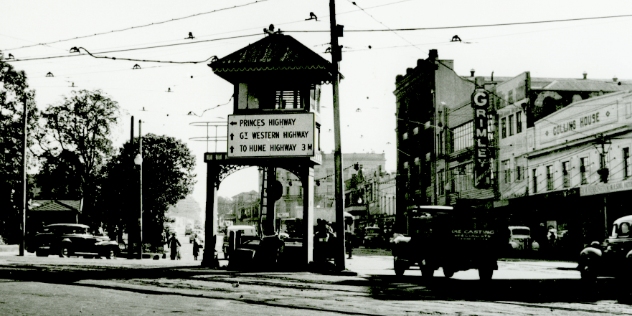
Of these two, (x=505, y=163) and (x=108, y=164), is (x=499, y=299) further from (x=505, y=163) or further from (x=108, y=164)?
(x=108, y=164)

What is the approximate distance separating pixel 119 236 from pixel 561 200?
36.1m

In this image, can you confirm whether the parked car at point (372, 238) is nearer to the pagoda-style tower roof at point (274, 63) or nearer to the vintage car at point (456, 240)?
the pagoda-style tower roof at point (274, 63)

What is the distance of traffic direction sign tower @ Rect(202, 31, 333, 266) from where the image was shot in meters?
23.8

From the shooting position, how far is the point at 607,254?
1900cm

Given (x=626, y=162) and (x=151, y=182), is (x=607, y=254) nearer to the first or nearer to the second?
(x=626, y=162)

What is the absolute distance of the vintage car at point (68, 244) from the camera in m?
35.0

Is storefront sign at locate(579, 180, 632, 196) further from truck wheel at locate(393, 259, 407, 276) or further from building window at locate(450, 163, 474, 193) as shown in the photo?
building window at locate(450, 163, 474, 193)

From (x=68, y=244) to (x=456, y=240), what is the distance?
2218 cm

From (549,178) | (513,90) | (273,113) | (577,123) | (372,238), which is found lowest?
(372,238)

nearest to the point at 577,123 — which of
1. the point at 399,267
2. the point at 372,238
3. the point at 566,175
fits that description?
the point at 566,175

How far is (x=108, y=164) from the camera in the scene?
2361 inches

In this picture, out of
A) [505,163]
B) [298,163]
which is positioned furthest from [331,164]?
[298,163]

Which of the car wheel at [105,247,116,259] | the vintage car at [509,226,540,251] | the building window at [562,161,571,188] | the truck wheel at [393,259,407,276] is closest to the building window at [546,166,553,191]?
the building window at [562,161,571,188]

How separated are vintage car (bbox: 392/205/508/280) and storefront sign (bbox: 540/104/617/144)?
1931 cm
